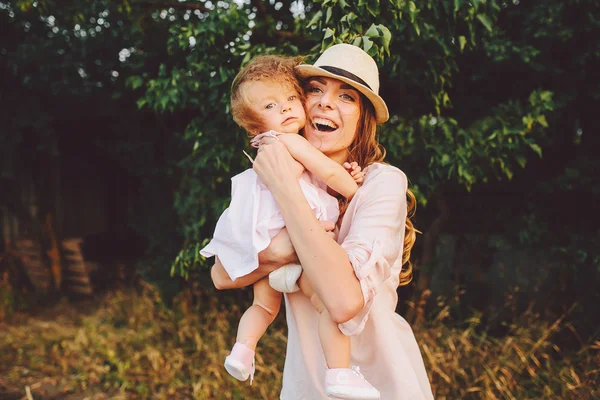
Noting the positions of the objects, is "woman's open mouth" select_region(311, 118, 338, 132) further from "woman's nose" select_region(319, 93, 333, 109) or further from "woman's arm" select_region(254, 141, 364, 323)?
"woman's arm" select_region(254, 141, 364, 323)

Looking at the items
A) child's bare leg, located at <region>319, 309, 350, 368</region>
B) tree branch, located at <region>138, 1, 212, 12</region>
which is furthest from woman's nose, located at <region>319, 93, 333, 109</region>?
tree branch, located at <region>138, 1, 212, 12</region>

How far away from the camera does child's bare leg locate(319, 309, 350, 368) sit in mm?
1696

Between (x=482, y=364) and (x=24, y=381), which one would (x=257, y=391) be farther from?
(x=24, y=381)

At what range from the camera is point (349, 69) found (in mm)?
1904

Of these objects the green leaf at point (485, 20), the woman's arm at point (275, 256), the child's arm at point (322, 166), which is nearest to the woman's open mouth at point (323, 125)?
the child's arm at point (322, 166)

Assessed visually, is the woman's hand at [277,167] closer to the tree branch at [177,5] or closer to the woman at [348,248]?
the woman at [348,248]

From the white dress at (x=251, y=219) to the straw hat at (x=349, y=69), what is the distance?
0.35m

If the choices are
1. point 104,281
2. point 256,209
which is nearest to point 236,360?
point 256,209

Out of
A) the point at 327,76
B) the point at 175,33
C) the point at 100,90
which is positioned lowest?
the point at 327,76

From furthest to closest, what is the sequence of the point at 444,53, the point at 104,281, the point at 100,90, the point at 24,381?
1. the point at 104,281
2. the point at 100,90
3. the point at 24,381
4. the point at 444,53

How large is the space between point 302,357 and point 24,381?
3977 millimetres

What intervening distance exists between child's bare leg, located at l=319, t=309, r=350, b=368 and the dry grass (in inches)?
83.4

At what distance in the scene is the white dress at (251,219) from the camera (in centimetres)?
180

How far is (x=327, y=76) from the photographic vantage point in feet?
6.37
